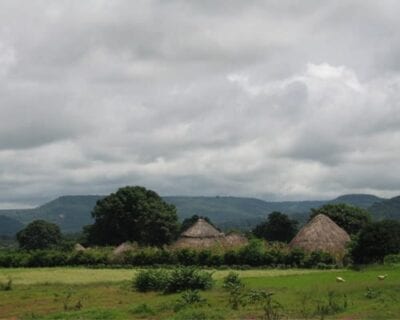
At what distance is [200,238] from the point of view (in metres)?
72.4

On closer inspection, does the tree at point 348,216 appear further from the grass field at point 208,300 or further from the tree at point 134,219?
→ the grass field at point 208,300

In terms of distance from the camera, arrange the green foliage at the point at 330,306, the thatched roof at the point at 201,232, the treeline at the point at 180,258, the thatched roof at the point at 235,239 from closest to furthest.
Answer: the green foliage at the point at 330,306, the treeline at the point at 180,258, the thatched roof at the point at 235,239, the thatched roof at the point at 201,232

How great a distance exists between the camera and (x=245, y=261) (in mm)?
61031

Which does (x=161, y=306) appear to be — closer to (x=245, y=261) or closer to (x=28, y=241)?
(x=245, y=261)

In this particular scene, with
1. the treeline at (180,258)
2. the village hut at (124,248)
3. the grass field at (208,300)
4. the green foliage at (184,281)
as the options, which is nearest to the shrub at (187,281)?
the green foliage at (184,281)

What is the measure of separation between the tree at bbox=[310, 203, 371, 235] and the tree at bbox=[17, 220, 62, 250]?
55150 mm

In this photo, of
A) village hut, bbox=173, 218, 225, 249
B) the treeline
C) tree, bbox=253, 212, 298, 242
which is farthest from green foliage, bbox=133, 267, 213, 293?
tree, bbox=253, 212, 298, 242

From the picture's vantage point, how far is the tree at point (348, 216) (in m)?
78.4

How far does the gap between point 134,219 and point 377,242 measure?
4055 cm

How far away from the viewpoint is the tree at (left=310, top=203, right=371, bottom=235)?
3086 inches

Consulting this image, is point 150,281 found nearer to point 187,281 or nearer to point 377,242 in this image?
point 187,281

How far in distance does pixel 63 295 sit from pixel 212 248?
30330 millimetres

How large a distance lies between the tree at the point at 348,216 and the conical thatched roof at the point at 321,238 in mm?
13501

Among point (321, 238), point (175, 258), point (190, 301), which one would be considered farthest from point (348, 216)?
point (190, 301)
